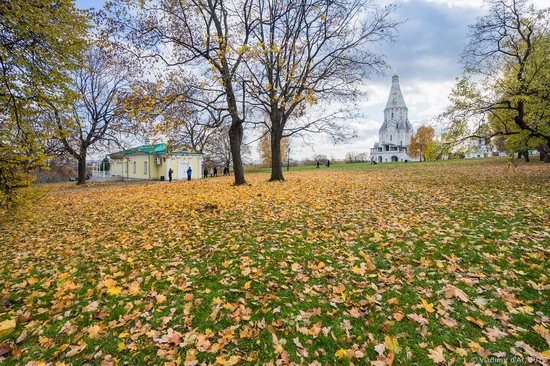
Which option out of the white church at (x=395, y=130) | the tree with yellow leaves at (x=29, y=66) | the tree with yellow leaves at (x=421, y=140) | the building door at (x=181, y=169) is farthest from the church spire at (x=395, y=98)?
the tree with yellow leaves at (x=29, y=66)

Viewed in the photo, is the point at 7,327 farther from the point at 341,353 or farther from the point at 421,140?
the point at 421,140

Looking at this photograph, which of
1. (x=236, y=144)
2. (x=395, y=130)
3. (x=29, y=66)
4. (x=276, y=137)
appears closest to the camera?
(x=29, y=66)

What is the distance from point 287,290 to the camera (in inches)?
163

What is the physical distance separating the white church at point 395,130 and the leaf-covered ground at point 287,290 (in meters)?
96.2

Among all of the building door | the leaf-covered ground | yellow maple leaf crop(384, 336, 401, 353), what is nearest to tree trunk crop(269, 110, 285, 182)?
the leaf-covered ground

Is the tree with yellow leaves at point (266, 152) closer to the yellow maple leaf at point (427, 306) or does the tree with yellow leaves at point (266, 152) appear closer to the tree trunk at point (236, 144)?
the tree trunk at point (236, 144)

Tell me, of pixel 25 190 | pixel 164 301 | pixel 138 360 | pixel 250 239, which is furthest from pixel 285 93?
pixel 138 360

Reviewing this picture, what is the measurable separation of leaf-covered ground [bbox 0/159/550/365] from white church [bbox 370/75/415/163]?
96243mm

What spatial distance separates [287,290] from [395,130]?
107640mm

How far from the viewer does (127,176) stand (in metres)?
42.8

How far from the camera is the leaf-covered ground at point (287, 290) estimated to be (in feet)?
9.75

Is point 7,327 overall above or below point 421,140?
below

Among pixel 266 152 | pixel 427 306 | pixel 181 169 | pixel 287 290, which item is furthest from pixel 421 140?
pixel 287 290

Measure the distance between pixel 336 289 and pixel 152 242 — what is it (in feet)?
15.6
